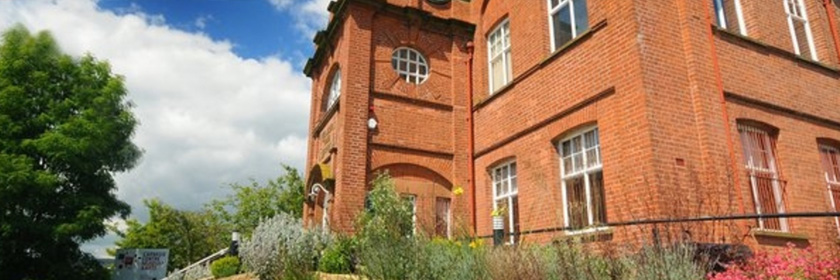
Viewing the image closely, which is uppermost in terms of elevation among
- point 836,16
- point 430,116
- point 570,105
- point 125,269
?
point 836,16

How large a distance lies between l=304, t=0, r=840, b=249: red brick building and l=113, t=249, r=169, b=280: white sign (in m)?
7.22

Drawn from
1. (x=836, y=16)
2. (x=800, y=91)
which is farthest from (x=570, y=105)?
(x=836, y=16)

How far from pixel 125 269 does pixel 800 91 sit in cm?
1957

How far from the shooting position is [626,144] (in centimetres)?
778

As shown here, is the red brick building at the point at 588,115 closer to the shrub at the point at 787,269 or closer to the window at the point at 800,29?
the window at the point at 800,29

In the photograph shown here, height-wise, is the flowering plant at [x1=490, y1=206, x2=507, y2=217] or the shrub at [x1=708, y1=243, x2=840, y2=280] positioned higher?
the flowering plant at [x1=490, y1=206, x2=507, y2=217]

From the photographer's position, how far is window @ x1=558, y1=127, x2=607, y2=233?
332 inches

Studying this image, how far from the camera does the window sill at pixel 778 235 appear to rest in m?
7.39

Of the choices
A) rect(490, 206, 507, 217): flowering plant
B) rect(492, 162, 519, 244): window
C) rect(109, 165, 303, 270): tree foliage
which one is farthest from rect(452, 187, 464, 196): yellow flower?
rect(109, 165, 303, 270): tree foliage

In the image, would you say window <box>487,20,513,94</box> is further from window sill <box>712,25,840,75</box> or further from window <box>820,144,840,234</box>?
window <box>820,144,840,234</box>

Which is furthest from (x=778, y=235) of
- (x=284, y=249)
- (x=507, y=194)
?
(x=284, y=249)

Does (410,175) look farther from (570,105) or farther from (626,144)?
(626,144)

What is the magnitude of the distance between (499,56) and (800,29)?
622 centimetres

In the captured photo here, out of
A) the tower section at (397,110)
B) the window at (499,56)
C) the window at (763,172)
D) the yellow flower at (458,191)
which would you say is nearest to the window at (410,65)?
the tower section at (397,110)
